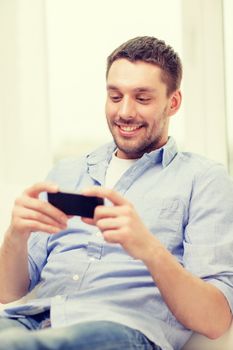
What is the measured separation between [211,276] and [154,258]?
0.73ft

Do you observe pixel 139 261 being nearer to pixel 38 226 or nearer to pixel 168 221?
pixel 168 221

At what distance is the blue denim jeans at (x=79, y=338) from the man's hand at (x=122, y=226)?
6.4 inches

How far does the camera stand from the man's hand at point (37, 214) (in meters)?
1.22

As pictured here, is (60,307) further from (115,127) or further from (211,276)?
(115,127)

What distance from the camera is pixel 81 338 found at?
41.0 inches

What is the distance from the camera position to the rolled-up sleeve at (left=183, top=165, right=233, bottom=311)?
1319 mm

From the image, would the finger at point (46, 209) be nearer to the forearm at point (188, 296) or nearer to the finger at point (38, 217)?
the finger at point (38, 217)

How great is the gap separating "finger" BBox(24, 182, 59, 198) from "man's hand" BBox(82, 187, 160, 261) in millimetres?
87

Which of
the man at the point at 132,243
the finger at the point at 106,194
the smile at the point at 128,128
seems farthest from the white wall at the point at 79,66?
the finger at the point at 106,194

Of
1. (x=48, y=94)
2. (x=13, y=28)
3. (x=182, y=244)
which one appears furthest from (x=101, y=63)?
(x=182, y=244)

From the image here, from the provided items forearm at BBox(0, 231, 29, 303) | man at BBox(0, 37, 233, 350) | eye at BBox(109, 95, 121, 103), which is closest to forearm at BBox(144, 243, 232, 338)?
man at BBox(0, 37, 233, 350)

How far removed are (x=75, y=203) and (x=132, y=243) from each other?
0.50 feet

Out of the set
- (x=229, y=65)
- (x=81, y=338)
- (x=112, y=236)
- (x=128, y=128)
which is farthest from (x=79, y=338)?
(x=229, y=65)

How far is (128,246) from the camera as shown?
3.72ft
